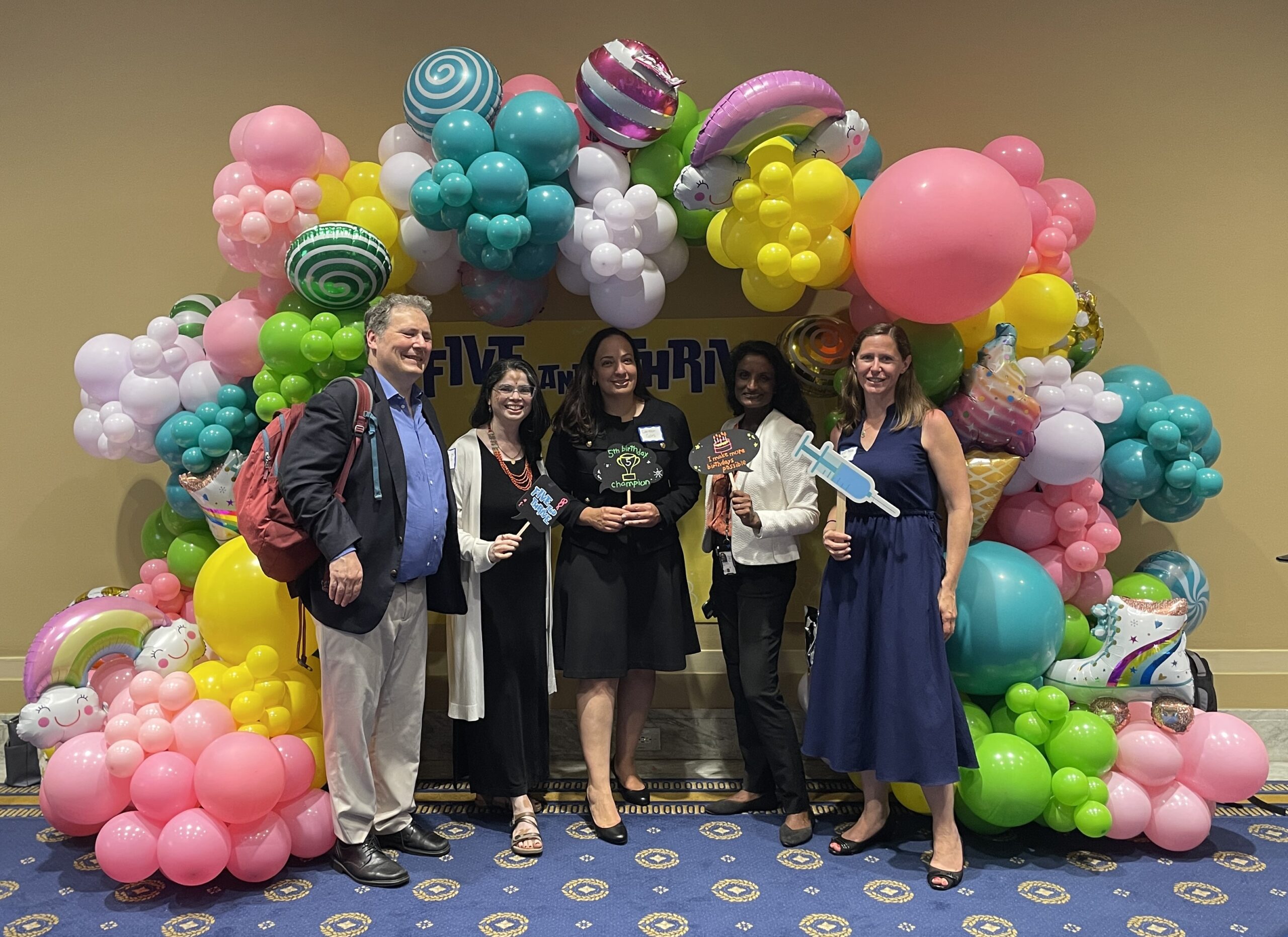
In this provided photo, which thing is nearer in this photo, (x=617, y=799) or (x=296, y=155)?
(x=296, y=155)

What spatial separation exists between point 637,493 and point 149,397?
5.77 ft

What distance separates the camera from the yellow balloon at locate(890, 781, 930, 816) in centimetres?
317

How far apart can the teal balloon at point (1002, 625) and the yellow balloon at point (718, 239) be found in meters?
1.25

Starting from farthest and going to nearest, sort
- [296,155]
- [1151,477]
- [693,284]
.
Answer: [693,284] → [1151,477] → [296,155]

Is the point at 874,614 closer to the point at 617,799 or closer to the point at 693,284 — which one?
the point at 617,799

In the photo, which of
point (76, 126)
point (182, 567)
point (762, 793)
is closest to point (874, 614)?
point (762, 793)

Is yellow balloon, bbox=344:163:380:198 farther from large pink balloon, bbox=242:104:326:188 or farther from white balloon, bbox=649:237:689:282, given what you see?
white balloon, bbox=649:237:689:282

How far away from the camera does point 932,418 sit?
9.80ft

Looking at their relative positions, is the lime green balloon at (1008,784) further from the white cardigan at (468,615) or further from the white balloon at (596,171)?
the white balloon at (596,171)

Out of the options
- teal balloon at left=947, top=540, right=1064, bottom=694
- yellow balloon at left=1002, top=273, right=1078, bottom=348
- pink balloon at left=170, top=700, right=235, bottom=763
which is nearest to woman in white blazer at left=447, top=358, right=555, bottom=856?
pink balloon at left=170, top=700, right=235, bottom=763

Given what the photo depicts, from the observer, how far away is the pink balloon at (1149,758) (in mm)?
3045

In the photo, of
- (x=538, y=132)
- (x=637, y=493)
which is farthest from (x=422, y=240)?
(x=637, y=493)

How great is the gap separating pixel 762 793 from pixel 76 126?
399 centimetres

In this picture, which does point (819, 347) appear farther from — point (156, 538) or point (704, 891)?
point (156, 538)
